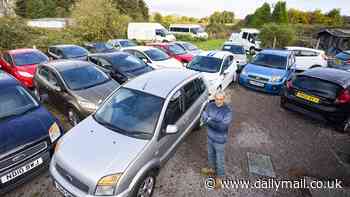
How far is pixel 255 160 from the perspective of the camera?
462 centimetres

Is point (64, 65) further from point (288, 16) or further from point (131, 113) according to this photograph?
point (288, 16)

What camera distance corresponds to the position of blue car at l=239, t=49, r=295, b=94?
27.0 feet

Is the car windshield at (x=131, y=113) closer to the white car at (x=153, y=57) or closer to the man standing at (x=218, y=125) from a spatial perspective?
the man standing at (x=218, y=125)

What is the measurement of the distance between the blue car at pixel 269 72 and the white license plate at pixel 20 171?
7.88 m

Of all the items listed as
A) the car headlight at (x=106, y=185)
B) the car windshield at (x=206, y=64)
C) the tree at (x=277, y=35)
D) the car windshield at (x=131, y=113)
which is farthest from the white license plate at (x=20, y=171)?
the tree at (x=277, y=35)

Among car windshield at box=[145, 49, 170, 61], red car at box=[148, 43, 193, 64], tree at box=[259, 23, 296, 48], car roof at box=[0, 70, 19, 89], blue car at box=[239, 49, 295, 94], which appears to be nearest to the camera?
car roof at box=[0, 70, 19, 89]

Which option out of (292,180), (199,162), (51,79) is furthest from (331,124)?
(51,79)

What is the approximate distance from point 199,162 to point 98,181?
2.36 m

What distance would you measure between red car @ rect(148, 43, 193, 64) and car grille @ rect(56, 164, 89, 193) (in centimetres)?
976

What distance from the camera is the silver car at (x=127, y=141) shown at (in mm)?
2848

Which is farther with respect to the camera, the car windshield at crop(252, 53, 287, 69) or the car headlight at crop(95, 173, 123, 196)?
the car windshield at crop(252, 53, 287, 69)

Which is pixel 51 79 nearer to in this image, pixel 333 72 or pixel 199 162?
pixel 199 162

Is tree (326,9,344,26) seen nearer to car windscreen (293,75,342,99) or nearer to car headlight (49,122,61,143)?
car windscreen (293,75,342,99)


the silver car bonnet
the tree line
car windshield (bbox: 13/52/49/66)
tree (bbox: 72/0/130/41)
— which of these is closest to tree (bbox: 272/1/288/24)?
the tree line
